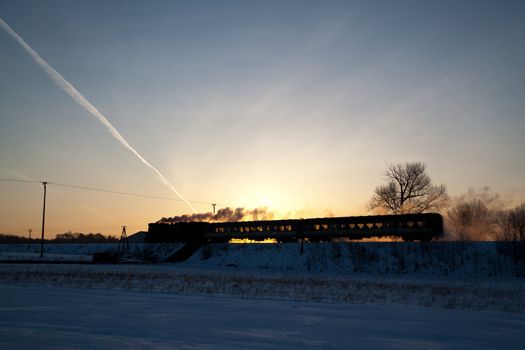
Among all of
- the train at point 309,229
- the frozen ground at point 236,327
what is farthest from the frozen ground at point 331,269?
the frozen ground at point 236,327

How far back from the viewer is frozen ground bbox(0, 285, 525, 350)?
6.92 meters

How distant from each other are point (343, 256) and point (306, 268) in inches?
164

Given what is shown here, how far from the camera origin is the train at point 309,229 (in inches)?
1684

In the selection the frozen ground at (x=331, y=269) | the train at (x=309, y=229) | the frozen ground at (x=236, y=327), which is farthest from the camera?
the train at (x=309, y=229)

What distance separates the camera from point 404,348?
6844mm

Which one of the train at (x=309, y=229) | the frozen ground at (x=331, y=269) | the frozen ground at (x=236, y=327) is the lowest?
the frozen ground at (x=331, y=269)

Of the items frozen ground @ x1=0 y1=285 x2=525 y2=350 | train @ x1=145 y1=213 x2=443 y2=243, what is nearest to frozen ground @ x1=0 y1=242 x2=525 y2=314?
train @ x1=145 y1=213 x2=443 y2=243

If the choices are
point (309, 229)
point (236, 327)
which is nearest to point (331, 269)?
point (309, 229)

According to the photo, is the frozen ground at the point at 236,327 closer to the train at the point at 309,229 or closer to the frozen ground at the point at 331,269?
the frozen ground at the point at 331,269

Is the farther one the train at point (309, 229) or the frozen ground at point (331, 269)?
the train at point (309, 229)

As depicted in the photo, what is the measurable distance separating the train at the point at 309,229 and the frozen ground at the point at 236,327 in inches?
1296

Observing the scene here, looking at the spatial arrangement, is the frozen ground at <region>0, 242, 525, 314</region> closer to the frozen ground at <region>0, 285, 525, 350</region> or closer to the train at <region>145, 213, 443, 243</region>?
the train at <region>145, 213, 443, 243</region>

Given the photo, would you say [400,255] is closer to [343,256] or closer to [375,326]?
[343,256]

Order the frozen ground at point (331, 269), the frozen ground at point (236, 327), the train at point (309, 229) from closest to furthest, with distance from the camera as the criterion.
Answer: the frozen ground at point (236, 327) → the frozen ground at point (331, 269) → the train at point (309, 229)
